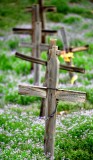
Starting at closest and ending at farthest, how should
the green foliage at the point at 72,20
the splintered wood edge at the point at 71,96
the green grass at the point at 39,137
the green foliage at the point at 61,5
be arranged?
the splintered wood edge at the point at 71,96 → the green grass at the point at 39,137 → the green foliage at the point at 72,20 → the green foliage at the point at 61,5

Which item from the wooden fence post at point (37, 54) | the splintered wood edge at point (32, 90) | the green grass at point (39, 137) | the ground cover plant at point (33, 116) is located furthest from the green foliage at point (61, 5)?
the splintered wood edge at point (32, 90)

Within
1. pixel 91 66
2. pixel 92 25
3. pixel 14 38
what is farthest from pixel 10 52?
pixel 92 25

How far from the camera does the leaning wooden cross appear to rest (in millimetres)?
8383

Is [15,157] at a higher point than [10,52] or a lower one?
higher

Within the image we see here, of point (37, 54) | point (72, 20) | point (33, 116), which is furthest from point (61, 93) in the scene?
point (72, 20)

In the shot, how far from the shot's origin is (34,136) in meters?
9.62

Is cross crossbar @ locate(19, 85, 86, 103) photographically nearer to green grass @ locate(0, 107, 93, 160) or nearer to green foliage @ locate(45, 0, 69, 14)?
green grass @ locate(0, 107, 93, 160)

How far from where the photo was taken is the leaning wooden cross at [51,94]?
8.38 m

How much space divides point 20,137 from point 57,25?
55.9ft

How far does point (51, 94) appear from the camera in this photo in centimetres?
848

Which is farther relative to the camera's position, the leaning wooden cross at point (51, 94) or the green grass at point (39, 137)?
the green grass at point (39, 137)

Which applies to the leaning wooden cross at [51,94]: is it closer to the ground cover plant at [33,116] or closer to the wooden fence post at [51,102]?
the wooden fence post at [51,102]

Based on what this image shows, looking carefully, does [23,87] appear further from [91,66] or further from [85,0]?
[85,0]

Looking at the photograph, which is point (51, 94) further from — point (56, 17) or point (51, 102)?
point (56, 17)
